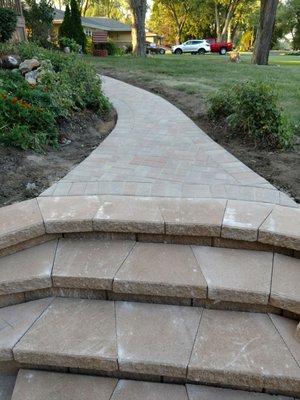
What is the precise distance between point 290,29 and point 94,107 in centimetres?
3597

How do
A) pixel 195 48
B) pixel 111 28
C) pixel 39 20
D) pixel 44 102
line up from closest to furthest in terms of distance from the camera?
pixel 44 102 → pixel 39 20 → pixel 195 48 → pixel 111 28

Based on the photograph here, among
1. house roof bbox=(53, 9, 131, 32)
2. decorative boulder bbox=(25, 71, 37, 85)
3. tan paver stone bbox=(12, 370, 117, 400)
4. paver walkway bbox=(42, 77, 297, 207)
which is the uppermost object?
house roof bbox=(53, 9, 131, 32)

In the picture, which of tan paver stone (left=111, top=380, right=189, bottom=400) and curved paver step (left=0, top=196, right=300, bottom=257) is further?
curved paver step (left=0, top=196, right=300, bottom=257)

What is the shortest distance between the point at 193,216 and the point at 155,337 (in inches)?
30.1

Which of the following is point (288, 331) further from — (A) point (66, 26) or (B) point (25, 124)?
(A) point (66, 26)

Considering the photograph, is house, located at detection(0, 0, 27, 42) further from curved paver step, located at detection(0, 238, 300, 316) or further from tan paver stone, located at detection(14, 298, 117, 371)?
tan paver stone, located at detection(14, 298, 117, 371)

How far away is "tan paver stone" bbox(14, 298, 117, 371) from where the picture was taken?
1536mm

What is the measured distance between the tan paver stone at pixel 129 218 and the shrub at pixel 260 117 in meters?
1.85

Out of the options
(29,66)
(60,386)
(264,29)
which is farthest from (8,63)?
(264,29)

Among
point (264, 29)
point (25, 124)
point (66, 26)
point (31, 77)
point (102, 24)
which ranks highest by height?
point (102, 24)

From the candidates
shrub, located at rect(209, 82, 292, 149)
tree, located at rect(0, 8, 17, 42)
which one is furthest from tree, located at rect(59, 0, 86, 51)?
shrub, located at rect(209, 82, 292, 149)

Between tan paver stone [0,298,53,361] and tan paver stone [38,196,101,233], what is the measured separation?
434 millimetres

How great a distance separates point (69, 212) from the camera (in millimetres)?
2170

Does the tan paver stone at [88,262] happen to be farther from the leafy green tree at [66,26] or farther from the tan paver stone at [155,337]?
the leafy green tree at [66,26]
